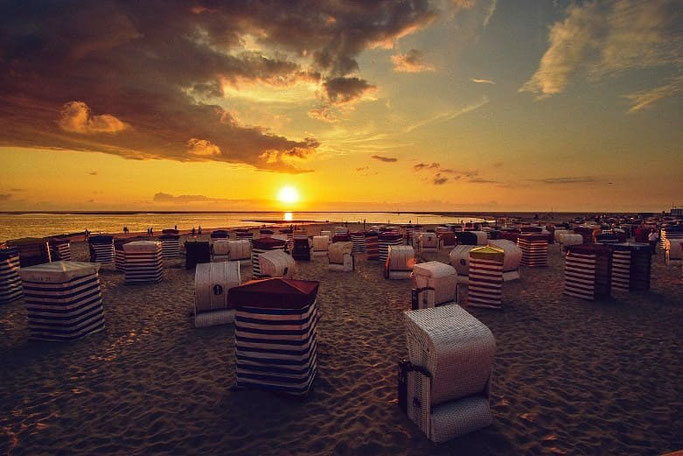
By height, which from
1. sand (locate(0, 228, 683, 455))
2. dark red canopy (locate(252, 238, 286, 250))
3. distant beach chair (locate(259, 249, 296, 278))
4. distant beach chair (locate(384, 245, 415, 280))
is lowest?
sand (locate(0, 228, 683, 455))

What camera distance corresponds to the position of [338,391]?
23.9 feet

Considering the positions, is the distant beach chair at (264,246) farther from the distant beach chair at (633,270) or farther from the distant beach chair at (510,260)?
the distant beach chair at (633,270)

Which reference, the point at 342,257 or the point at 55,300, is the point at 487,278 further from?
the point at 55,300

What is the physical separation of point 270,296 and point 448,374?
3.74 meters

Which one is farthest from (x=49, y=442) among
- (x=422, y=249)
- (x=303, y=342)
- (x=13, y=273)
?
(x=422, y=249)

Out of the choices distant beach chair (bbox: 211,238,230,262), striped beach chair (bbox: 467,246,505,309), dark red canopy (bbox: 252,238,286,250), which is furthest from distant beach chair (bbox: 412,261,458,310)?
distant beach chair (bbox: 211,238,230,262)

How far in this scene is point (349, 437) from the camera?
5.81 metres

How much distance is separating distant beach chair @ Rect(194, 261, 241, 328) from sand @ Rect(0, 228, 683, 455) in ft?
1.25

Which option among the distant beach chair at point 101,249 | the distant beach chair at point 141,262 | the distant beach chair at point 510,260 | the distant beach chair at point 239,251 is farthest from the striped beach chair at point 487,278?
the distant beach chair at point 101,249

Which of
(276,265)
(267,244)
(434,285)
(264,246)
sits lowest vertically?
(434,285)

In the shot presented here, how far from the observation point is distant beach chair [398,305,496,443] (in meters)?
5.50

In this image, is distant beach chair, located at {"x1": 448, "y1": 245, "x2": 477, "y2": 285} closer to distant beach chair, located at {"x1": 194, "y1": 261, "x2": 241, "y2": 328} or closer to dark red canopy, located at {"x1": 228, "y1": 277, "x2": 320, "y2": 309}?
distant beach chair, located at {"x1": 194, "y1": 261, "x2": 241, "y2": 328}

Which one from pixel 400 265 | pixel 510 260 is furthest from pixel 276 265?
pixel 510 260

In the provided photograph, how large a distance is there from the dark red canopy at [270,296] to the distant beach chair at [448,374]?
7.42ft
